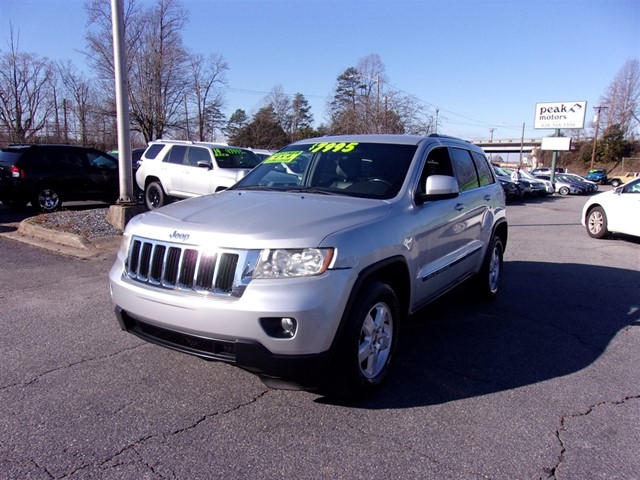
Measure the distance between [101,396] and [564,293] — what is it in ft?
18.6

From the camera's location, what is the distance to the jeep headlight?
2900 mm

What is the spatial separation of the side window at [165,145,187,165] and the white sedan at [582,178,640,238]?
10.4m

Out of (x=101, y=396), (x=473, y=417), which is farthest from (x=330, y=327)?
(x=101, y=396)

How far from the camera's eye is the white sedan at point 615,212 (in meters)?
10.9

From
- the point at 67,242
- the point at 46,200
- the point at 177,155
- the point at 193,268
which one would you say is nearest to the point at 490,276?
the point at 193,268

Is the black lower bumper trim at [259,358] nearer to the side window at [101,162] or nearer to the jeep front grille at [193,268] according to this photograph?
the jeep front grille at [193,268]

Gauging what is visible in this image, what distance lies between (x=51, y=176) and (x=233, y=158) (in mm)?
4491

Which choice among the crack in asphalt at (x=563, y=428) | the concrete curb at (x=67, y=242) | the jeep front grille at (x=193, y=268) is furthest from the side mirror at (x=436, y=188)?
the concrete curb at (x=67, y=242)

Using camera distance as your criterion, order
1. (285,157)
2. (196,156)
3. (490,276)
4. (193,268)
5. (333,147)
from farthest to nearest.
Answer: (196,156)
(490,276)
(285,157)
(333,147)
(193,268)

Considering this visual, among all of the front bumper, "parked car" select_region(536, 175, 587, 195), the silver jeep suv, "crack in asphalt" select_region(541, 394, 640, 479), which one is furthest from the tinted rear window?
"parked car" select_region(536, 175, 587, 195)

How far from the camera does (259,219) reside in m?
3.22

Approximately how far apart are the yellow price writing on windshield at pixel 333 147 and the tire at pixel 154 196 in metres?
9.54

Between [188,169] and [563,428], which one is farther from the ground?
[188,169]

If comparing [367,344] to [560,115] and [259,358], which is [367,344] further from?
[560,115]
